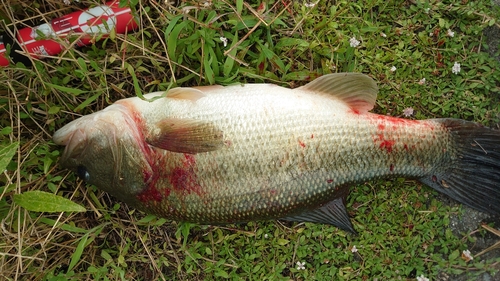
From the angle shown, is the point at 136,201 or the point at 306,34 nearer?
the point at 136,201

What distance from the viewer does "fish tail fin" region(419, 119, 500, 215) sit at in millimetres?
2709

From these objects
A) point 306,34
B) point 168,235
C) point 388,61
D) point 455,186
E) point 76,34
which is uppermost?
point 76,34

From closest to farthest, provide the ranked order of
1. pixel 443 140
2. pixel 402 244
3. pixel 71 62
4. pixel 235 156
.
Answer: pixel 235 156, pixel 443 140, pixel 71 62, pixel 402 244

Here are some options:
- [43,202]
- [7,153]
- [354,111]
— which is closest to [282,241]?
[354,111]

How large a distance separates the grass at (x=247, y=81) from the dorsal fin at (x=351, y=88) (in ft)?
0.95

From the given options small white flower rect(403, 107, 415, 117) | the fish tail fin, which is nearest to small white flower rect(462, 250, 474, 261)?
the fish tail fin

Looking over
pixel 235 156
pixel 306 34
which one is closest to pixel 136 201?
pixel 235 156

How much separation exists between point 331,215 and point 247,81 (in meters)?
1.09

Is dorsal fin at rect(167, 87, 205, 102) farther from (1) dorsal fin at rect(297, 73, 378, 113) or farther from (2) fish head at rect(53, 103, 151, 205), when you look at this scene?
(1) dorsal fin at rect(297, 73, 378, 113)

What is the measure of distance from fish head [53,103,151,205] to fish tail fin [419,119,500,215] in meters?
1.83

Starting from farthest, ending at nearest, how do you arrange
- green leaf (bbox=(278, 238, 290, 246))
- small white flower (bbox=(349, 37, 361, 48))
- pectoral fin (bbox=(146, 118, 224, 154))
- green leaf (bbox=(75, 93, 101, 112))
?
green leaf (bbox=(278, 238, 290, 246)), small white flower (bbox=(349, 37, 361, 48)), green leaf (bbox=(75, 93, 101, 112)), pectoral fin (bbox=(146, 118, 224, 154))

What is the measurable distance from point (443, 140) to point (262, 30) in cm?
142

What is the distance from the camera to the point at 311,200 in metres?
2.56

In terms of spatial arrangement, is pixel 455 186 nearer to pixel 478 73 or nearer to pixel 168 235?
pixel 478 73
